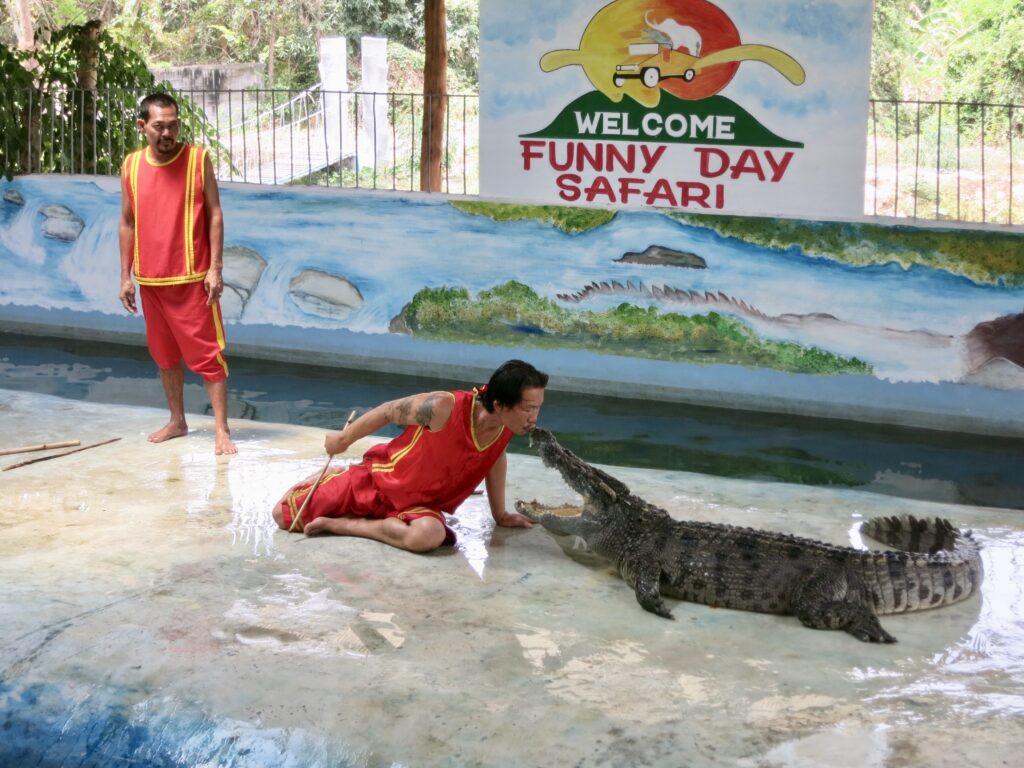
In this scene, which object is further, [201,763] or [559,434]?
[559,434]

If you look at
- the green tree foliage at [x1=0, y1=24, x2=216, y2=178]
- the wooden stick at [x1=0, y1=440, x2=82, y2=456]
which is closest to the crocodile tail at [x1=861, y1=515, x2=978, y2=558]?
the wooden stick at [x1=0, y1=440, x2=82, y2=456]

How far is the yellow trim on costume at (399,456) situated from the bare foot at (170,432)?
5.81 ft

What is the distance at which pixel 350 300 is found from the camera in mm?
8258

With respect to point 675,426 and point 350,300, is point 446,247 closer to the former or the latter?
point 350,300

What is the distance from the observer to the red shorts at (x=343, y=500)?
4.20 meters

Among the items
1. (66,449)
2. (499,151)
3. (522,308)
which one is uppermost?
(499,151)

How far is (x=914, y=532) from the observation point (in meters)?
4.30

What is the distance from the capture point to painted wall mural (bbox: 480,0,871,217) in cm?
692

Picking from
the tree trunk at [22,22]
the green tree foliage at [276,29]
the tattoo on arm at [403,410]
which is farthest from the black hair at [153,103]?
the green tree foliage at [276,29]

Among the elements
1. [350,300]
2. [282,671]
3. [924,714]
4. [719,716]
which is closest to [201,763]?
[282,671]

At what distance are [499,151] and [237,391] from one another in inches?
91.5

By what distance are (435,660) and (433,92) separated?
20.7ft

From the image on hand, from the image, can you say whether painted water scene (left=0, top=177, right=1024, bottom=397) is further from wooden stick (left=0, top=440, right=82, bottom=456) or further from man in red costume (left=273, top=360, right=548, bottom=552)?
man in red costume (left=273, top=360, right=548, bottom=552)

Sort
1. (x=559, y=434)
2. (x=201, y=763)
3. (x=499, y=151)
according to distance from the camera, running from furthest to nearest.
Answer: (x=499, y=151)
(x=559, y=434)
(x=201, y=763)
